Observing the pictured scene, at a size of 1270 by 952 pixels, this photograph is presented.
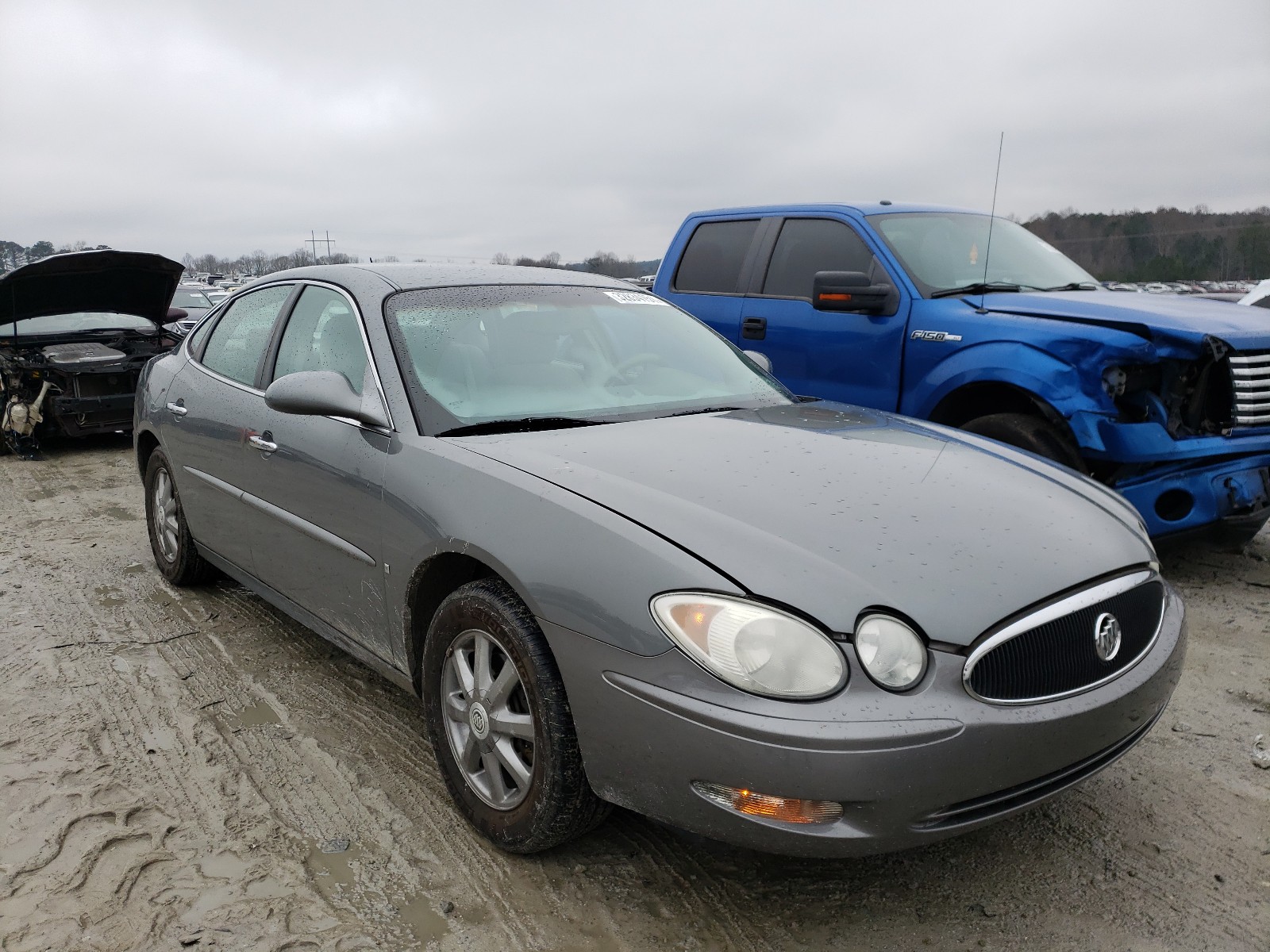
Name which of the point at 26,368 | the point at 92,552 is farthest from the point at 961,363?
the point at 26,368

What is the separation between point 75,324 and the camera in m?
9.63

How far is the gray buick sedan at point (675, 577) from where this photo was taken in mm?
2002

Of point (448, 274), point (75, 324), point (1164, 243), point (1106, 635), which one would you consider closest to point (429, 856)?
point (1106, 635)

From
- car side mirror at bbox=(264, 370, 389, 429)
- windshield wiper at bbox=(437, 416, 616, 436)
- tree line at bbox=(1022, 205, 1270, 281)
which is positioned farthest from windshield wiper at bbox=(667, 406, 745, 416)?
tree line at bbox=(1022, 205, 1270, 281)

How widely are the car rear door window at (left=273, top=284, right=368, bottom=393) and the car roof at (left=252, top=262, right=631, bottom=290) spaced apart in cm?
10

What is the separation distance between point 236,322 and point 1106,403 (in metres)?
4.02

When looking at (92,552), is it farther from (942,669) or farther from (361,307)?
(942,669)

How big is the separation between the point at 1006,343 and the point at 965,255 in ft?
3.60

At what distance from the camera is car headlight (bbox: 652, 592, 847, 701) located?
6.48ft

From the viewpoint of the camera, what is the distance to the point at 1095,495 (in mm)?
2854

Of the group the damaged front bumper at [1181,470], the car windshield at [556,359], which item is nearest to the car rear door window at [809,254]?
the damaged front bumper at [1181,470]

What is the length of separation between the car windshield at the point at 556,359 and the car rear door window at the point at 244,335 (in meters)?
0.93

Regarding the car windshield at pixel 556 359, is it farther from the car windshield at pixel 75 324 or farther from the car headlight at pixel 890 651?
the car windshield at pixel 75 324

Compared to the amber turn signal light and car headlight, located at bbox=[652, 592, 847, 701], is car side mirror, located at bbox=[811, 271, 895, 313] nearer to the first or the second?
car headlight, located at bbox=[652, 592, 847, 701]
